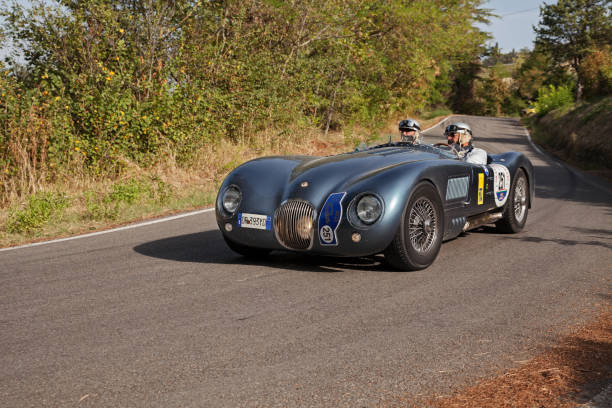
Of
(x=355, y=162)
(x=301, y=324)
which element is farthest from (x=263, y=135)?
(x=301, y=324)

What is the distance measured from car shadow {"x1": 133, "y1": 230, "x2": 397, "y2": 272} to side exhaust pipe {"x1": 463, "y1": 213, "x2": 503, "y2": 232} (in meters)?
1.13

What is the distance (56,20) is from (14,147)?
3.48 m

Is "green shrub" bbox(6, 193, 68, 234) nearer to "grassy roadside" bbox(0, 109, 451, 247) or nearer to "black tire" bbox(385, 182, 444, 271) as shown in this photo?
"grassy roadside" bbox(0, 109, 451, 247)

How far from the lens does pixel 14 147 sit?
34.8 feet

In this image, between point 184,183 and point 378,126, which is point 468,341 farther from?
point 378,126

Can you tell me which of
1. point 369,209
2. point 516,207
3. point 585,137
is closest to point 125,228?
point 369,209

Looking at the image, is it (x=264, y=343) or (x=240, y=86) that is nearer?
(x=264, y=343)

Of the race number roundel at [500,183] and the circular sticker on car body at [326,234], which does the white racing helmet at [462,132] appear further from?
the circular sticker on car body at [326,234]

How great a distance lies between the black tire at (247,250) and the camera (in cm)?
603

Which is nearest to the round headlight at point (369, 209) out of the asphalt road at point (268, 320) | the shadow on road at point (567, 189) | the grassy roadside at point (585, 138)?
the asphalt road at point (268, 320)

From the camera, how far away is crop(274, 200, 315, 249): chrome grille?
529 centimetres

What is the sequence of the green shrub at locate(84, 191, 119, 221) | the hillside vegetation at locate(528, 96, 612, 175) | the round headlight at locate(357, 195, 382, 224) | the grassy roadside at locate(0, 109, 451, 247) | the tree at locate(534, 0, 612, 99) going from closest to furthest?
the round headlight at locate(357, 195, 382, 224)
the grassy roadside at locate(0, 109, 451, 247)
the green shrub at locate(84, 191, 119, 221)
the hillside vegetation at locate(528, 96, 612, 175)
the tree at locate(534, 0, 612, 99)

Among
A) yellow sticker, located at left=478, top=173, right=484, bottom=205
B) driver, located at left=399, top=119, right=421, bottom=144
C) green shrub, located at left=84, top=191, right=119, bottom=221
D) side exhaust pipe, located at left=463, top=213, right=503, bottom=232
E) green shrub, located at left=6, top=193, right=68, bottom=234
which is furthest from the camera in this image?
green shrub, located at left=84, top=191, right=119, bottom=221

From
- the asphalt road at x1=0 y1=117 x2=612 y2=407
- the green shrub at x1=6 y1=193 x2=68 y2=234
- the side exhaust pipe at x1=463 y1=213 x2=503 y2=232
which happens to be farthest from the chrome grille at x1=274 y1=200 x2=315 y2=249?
the green shrub at x1=6 y1=193 x2=68 y2=234
